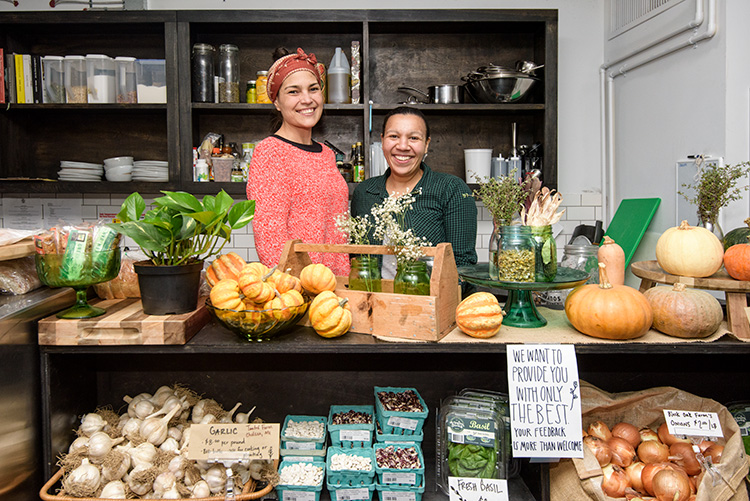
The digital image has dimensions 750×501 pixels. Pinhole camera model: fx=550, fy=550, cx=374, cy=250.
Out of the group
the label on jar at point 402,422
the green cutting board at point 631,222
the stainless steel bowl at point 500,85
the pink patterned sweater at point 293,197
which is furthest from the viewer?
the stainless steel bowl at point 500,85

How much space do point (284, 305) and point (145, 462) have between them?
0.57 metres

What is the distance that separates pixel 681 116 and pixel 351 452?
2.48 meters

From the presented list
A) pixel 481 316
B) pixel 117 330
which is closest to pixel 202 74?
pixel 117 330

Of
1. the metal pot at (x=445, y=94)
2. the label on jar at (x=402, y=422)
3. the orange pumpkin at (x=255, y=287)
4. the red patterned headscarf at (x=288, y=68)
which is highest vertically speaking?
the metal pot at (x=445, y=94)

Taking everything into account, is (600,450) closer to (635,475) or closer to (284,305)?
(635,475)

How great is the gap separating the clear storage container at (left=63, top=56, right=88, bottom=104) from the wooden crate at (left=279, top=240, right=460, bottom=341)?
8.96 ft

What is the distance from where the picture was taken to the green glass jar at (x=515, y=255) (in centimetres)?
139

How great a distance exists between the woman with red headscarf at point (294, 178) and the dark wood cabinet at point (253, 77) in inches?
44.8

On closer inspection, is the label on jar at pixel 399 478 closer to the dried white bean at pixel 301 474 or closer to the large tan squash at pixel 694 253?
the dried white bean at pixel 301 474

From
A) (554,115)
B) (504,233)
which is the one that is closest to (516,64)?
(554,115)

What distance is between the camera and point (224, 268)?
1.48m

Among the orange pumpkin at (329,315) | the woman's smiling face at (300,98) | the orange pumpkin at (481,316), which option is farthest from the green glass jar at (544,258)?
the woman's smiling face at (300,98)

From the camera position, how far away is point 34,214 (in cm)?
384

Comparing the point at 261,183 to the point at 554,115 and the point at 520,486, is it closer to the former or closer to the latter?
→ the point at 520,486
